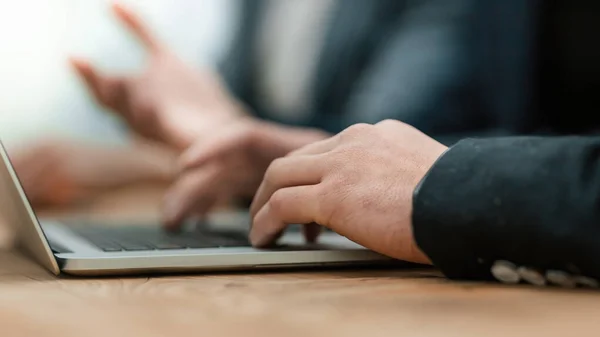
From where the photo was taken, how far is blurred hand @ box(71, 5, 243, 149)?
1268 millimetres

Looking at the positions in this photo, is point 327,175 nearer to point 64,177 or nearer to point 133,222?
point 133,222

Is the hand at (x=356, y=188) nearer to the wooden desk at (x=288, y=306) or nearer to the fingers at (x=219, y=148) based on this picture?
the wooden desk at (x=288, y=306)

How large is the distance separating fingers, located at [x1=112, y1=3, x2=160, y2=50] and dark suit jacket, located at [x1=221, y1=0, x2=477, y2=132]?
1.02 feet

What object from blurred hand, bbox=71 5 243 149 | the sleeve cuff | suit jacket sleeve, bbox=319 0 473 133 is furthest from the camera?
blurred hand, bbox=71 5 243 149

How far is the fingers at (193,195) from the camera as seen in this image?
2.87 ft

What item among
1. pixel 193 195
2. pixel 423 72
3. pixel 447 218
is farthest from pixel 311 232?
pixel 423 72

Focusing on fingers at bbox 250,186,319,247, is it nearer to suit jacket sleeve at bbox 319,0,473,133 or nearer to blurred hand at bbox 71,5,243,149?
suit jacket sleeve at bbox 319,0,473,133

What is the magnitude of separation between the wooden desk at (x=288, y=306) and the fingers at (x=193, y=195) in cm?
32

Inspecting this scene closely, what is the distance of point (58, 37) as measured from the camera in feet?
6.38

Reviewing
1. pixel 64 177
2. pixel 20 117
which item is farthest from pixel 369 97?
pixel 20 117

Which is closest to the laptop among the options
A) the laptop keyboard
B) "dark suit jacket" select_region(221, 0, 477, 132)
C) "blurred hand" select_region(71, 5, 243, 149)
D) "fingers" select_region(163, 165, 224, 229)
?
the laptop keyboard

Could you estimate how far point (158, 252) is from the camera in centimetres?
57

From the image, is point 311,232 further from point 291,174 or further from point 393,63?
point 393,63

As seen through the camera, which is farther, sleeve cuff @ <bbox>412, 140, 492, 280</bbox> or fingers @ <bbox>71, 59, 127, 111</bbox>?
fingers @ <bbox>71, 59, 127, 111</bbox>
